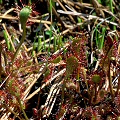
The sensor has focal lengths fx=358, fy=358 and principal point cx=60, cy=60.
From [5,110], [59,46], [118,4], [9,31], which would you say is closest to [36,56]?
[59,46]

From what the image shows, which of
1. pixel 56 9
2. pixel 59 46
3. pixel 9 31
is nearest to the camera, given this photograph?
pixel 59 46

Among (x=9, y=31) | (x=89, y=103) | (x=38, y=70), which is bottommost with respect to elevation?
(x=89, y=103)

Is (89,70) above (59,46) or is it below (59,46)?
below

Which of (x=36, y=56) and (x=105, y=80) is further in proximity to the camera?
(x=36, y=56)

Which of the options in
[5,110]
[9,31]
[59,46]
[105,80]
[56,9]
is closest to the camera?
[5,110]

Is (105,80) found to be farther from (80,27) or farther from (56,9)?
(56,9)

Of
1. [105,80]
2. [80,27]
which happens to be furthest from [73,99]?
[80,27]

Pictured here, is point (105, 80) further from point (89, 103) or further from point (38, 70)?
point (38, 70)

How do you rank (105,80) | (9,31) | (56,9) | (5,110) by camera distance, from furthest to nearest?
1. (56,9)
2. (9,31)
3. (105,80)
4. (5,110)

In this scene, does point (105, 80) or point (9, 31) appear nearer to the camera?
point (105, 80)
